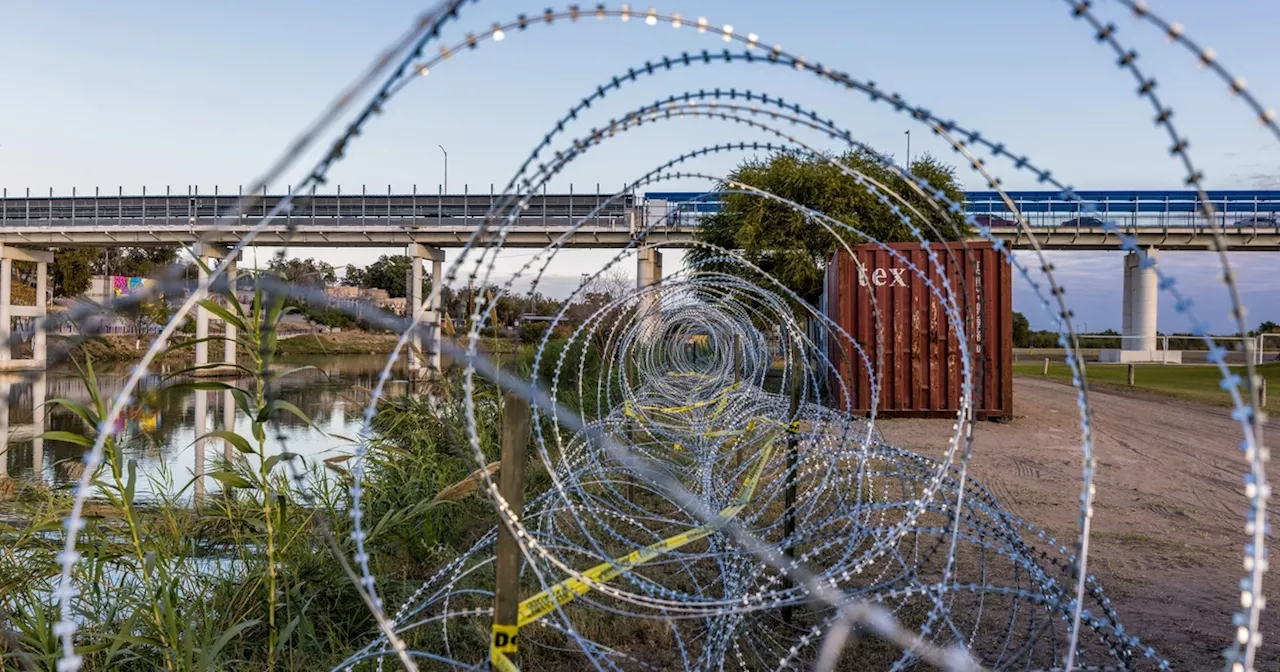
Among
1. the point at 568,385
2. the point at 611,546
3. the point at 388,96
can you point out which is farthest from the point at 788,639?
the point at 568,385

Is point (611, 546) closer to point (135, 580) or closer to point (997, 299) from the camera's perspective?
point (135, 580)

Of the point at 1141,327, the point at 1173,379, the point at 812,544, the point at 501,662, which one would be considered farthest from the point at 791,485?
the point at 1141,327

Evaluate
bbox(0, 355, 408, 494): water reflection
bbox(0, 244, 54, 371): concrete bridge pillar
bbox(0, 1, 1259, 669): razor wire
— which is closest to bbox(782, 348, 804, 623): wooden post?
bbox(0, 1, 1259, 669): razor wire

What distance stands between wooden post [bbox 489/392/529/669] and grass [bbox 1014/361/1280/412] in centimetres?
1705

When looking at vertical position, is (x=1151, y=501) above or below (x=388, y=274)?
below

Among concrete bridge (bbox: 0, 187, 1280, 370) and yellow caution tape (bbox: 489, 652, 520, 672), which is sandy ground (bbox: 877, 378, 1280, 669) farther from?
concrete bridge (bbox: 0, 187, 1280, 370)

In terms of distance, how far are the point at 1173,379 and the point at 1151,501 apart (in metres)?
22.3

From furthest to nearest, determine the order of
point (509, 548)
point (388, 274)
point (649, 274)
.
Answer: point (388, 274)
point (649, 274)
point (509, 548)

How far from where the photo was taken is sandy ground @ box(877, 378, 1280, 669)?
516 centimetres

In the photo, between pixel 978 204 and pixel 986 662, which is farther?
pixel 978 204

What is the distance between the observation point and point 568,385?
18312 mm

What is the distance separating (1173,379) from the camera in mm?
27844

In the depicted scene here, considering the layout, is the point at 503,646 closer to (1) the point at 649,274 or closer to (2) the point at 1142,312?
(1) the point at 649,274

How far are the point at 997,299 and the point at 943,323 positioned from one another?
41.7 inches
